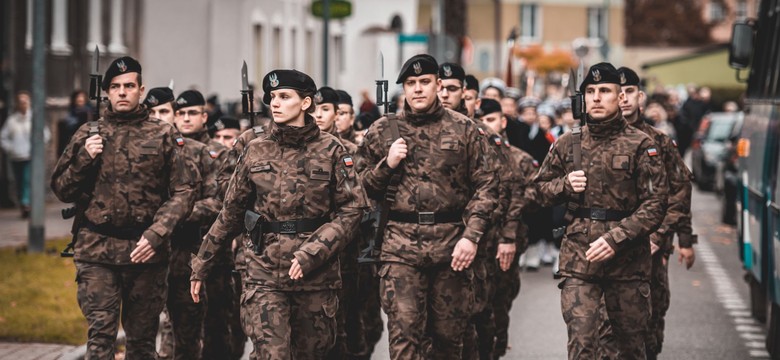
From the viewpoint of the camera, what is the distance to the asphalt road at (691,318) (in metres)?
11.5

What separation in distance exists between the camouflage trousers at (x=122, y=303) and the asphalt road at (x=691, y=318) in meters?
2.74

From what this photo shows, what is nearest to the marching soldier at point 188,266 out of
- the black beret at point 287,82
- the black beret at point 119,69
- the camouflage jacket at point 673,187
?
the black beret at point 119,69

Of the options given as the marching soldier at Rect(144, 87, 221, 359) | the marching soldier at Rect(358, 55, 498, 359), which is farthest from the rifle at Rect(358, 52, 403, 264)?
the marching soldier at Rect(144, 87, 221, 359)

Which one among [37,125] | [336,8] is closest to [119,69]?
[37,125]

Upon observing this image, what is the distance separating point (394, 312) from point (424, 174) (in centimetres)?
80

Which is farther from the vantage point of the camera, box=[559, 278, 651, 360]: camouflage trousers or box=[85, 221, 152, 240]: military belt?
box=[85, 221, 152, 240]: military belt

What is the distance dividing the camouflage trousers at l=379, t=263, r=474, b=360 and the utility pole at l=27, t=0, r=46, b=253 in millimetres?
8477

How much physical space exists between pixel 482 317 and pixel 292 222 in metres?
2.66

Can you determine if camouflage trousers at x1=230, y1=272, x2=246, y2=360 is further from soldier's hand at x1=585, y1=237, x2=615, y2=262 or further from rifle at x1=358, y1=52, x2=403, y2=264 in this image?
soldier's hand at x1=585, y1=237, x2=615, y2=262

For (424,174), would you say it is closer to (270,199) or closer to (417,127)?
(417,127)

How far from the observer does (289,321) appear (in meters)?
7.84

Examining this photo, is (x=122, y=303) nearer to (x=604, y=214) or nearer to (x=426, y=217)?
(x=426, y=217)

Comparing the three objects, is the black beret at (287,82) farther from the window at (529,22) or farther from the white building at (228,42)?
the window at (529,22)

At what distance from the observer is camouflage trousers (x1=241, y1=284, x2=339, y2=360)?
25.3 ft
